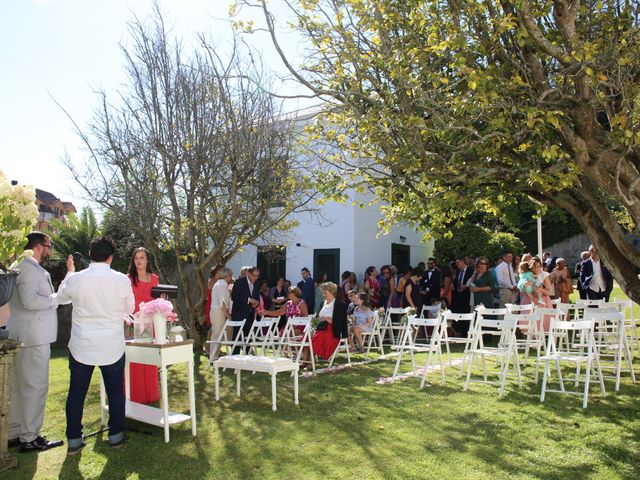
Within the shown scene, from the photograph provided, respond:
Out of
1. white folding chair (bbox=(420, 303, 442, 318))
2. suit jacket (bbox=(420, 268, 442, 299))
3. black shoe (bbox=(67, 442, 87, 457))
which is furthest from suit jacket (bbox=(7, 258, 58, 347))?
suit jacket (bbox=(420, 268, 442, 299))

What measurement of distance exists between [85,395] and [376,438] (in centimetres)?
273

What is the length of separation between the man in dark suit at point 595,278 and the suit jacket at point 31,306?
1038 cm

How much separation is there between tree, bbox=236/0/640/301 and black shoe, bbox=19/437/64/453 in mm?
A: 4577

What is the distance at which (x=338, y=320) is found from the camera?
9305mm

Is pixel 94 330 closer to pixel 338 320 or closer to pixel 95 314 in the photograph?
pixel 95 314

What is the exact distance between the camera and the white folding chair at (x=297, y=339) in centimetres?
842

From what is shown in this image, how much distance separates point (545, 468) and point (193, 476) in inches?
112

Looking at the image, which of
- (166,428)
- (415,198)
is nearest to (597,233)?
(415,198)

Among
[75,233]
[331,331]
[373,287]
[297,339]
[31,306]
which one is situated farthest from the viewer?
[75,233]

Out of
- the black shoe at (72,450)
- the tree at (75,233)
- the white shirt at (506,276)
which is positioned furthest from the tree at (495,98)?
the tree at (75,233)

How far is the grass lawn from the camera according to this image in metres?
4.59

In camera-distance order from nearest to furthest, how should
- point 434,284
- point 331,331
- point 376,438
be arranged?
point 376,438, point 331,331, point 434,284

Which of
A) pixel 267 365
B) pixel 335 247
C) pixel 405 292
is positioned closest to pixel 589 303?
pixel 405 292

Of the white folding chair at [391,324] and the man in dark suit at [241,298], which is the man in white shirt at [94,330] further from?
the white folding chair at [391,324]
